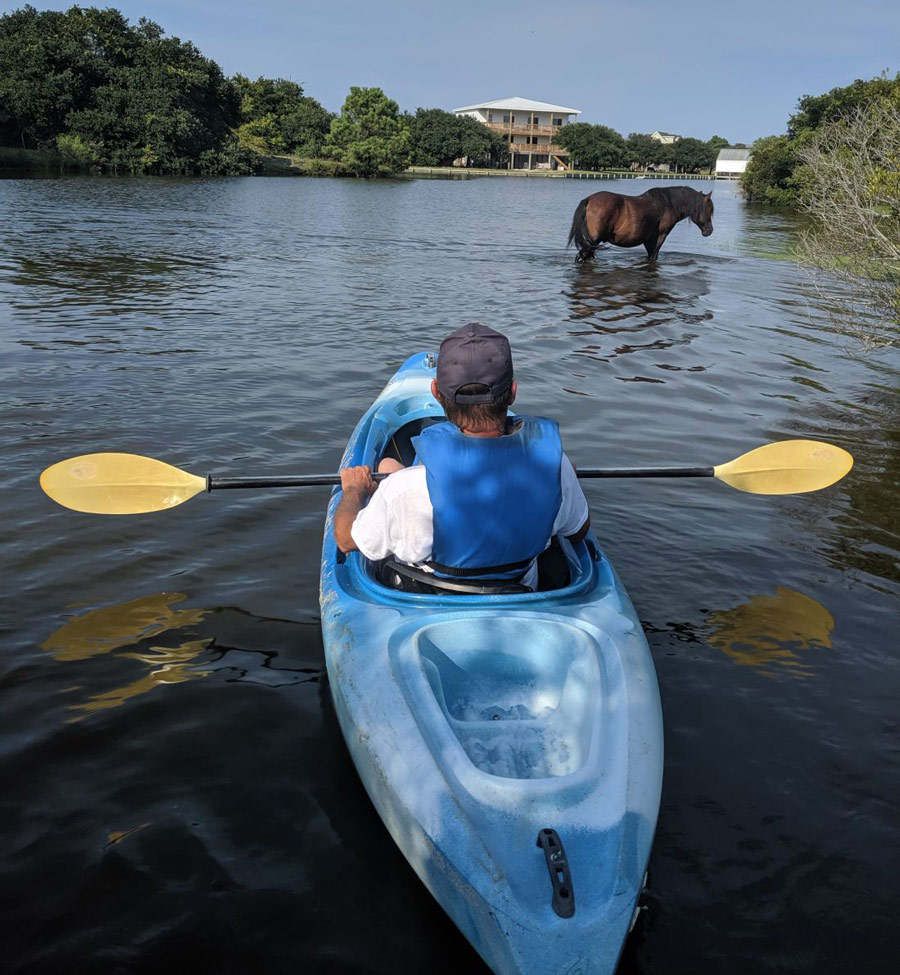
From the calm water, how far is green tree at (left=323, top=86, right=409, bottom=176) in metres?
58.7

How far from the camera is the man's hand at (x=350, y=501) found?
3.35m

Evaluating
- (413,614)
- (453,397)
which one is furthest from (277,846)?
(453,397)

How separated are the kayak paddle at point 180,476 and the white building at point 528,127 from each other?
9565cm

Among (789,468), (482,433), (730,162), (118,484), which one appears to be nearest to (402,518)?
(482,433)

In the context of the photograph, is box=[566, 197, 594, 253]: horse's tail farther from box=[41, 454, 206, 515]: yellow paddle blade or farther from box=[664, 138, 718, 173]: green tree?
box=[664, 138, 718, 173]: green tree

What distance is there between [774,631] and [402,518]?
2515 millimetres

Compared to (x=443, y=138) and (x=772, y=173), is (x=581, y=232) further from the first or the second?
(x=443, y=138)

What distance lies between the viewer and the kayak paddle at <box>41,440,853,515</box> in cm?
444

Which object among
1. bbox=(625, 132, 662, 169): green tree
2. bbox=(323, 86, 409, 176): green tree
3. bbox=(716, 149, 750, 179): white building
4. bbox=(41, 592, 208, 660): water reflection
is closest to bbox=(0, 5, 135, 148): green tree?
bbox=(323, 86, 409, 176): green tree

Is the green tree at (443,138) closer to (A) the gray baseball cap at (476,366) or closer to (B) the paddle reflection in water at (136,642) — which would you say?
(B) the paddle reflection in water at (136,642)

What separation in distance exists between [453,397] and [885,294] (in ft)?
25.7

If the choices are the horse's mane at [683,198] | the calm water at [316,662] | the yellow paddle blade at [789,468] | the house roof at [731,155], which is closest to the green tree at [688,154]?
the house roof at [731,155]

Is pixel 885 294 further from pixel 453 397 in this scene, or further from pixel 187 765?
pixel 187 765

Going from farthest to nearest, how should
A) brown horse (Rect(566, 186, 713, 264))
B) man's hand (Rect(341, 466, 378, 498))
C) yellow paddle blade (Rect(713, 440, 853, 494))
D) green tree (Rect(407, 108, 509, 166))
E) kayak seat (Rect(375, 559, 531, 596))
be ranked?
1. green tree (Rect(407, 108, 509, 166))
2. brown horse (Rect(566, 186, 713, 264))
3. yellow paddle blade (Rect(713, 440, 853, 494))
4. man's hand (Rect(341, 466, 378, 498))
5. kayak seat (Rect(375, 559, 531, 596))
